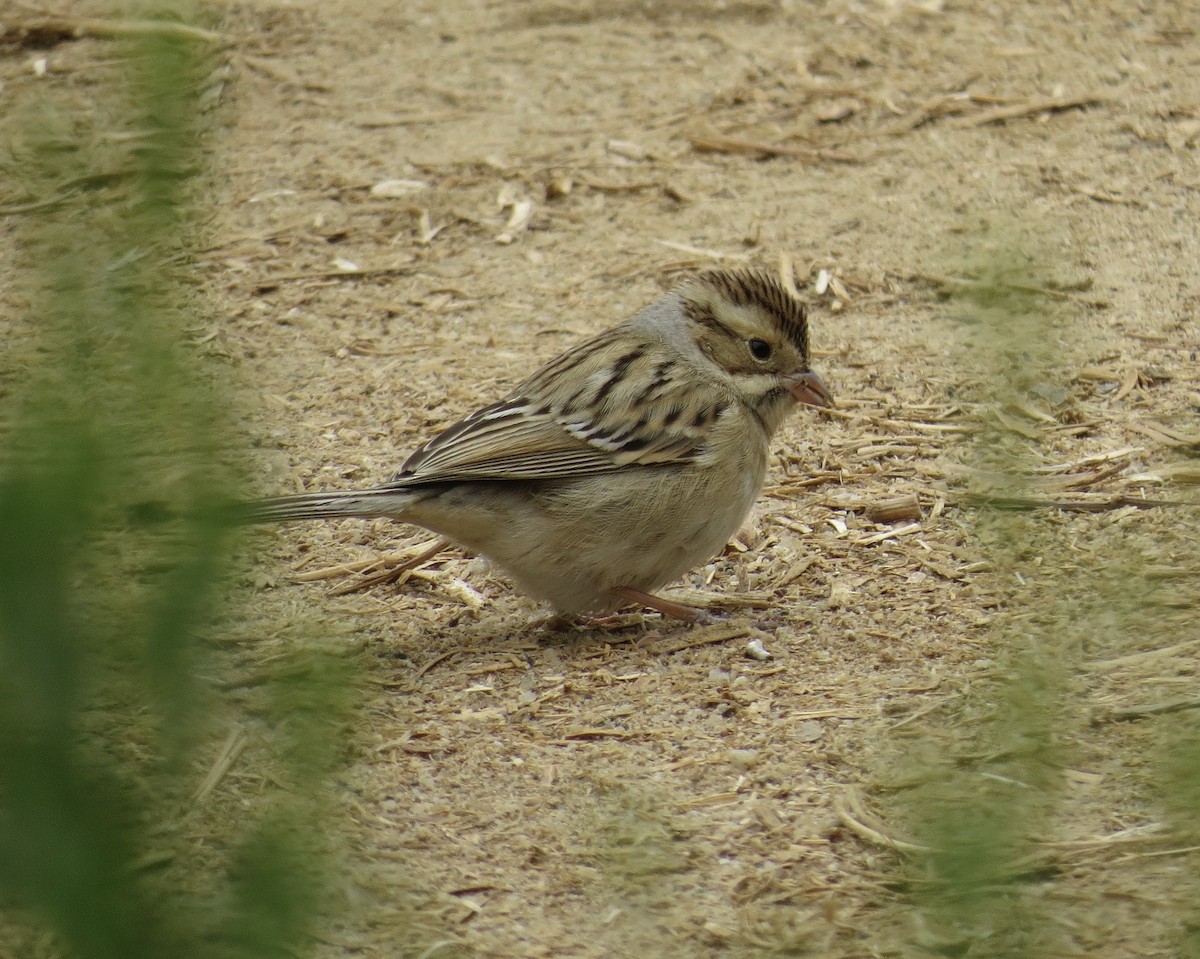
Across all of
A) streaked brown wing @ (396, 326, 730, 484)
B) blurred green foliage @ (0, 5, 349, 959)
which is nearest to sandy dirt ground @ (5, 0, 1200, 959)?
blurred green foliage @ (0, 5, 349, 959)

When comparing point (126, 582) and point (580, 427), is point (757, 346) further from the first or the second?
point (126, 582)

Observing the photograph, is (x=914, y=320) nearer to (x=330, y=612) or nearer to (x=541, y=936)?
(x=330, y=612)

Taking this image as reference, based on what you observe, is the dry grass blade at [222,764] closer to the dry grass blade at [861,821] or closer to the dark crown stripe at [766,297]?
the dry grass blade at [861,821]

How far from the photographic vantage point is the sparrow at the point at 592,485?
5.79 metres

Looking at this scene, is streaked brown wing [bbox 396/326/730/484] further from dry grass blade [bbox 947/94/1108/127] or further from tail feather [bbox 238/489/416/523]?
→ dry grass blade [bbox 947/94/1108/127]

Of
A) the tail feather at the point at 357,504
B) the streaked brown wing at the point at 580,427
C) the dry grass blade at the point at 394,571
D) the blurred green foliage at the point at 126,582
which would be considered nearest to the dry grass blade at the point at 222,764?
the blurred green foliage at the point at 126,582

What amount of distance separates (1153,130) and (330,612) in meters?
6.13

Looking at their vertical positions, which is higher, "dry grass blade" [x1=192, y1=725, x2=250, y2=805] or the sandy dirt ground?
"dry grass blade" [x1=192, y1=725, x2=250, y2=805]

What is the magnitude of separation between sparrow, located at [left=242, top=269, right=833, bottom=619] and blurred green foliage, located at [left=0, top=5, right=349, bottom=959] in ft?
12.9

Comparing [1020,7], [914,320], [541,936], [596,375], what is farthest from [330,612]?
[1020,7]

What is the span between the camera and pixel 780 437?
7.28 metres

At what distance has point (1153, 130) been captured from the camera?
9367 millimetres

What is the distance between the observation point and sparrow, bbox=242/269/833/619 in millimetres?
5785

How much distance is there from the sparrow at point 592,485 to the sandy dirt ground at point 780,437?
306mm
